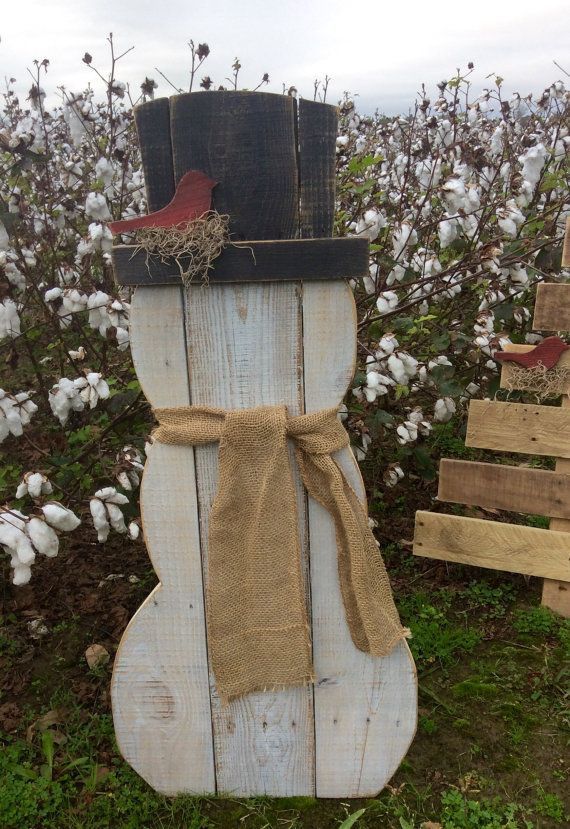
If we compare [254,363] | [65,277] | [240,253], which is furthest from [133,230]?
[65,277]

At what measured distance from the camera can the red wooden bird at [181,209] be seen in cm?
154

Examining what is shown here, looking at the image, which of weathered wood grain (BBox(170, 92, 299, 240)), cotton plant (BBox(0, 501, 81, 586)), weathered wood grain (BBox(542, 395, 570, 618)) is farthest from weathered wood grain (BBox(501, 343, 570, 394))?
cotton plant (BBox(0, 501, 81, 586))

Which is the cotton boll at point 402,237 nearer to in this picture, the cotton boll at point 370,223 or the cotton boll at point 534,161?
the cotton boll at point 370,223

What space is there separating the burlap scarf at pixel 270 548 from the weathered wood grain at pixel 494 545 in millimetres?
1136

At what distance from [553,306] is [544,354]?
18 cm

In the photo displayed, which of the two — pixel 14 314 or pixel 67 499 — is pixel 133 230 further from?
pixel 67 499

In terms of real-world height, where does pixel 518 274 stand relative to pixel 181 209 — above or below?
below

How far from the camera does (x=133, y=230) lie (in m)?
1.58

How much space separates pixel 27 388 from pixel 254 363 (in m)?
2.41

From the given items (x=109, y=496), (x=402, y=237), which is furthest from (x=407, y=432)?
(x=109, y=496)

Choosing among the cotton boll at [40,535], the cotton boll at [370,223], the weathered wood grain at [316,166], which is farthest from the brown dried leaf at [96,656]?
the cotton boll at [370,223]

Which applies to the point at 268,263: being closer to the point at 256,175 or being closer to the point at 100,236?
the point at 256,175

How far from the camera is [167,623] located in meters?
1.90

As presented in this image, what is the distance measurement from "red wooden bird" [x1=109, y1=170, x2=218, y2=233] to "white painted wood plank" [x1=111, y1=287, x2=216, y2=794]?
16 cm
